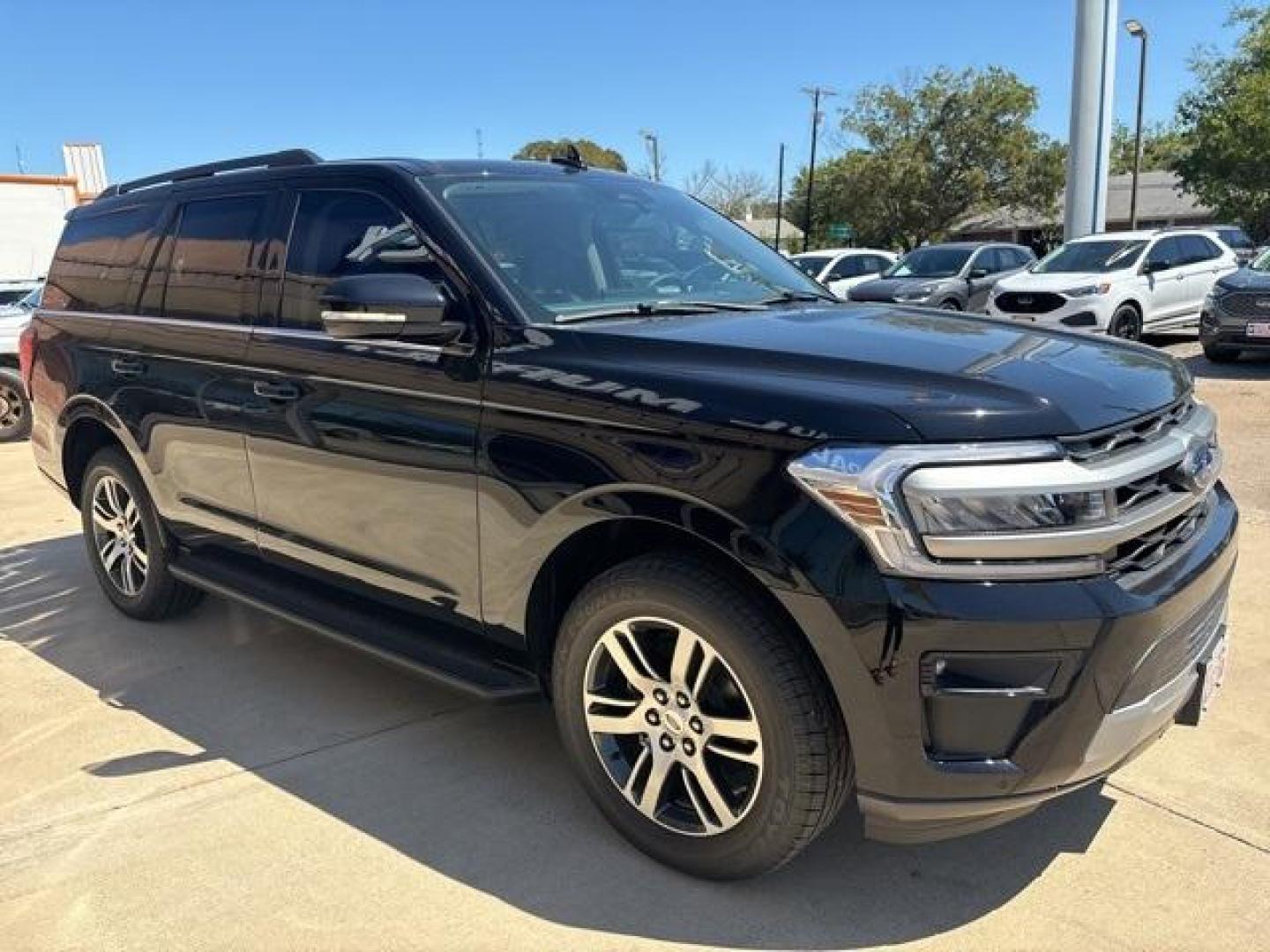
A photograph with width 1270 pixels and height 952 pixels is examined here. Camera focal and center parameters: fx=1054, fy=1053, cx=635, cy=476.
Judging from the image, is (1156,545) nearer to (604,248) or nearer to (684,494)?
(684,494)

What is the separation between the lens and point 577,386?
2.69m

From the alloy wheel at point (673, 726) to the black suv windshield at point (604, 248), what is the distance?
963 mm

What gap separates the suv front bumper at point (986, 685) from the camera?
2.14m

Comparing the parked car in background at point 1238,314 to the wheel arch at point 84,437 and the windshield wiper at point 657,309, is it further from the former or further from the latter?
the wheel arch at point 84,437

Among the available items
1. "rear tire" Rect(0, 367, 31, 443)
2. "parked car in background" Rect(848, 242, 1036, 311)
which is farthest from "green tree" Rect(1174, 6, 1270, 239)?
"rear tire" Rect(0, 367, 31, 443)

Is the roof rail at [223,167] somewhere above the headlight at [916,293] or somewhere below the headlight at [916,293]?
above

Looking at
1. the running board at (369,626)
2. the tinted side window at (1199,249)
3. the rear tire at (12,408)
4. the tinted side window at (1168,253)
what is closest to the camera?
the running board at (369,626)

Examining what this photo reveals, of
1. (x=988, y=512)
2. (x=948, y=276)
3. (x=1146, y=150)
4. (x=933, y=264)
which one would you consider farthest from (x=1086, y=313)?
(x=1146, y=150)

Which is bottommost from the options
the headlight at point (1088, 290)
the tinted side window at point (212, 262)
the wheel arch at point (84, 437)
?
the wheel arch at point (84, 437)

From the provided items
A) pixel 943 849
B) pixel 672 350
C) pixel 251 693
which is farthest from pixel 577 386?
pixel 251 693

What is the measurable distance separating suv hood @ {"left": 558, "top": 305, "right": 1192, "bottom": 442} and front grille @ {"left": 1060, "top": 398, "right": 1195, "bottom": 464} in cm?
2

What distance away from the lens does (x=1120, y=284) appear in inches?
521

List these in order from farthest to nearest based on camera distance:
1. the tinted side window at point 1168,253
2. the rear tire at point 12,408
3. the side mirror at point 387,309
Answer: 1. the tinted side window at point 1168,253
2. the rear tire at point 12,408
3. the side mirror at point 387,309

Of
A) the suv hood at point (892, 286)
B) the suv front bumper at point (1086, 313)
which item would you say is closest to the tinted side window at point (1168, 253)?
the suv front bumper at point (1086, 313)
